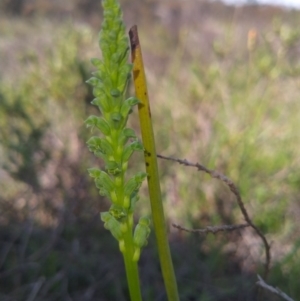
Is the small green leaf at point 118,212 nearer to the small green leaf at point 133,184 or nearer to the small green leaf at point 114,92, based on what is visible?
the small green leaf at point 133,184

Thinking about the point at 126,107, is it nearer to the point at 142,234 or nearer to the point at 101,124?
the point at 101,124

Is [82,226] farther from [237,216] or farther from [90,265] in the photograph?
[237,216]

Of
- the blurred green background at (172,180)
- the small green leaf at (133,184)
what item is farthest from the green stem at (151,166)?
the blurred green background at (172,180)

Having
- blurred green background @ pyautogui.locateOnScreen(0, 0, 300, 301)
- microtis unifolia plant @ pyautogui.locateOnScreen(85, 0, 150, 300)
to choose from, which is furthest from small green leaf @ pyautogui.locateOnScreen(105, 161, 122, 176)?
blurred green background @ pyautogui.locateOnScreen(0, 0, 300, 301)

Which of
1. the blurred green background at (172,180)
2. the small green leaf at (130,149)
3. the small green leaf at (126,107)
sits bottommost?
the blurred green background at (172,180)

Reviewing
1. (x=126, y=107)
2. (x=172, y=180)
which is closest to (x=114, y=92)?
(x=126, y=107)

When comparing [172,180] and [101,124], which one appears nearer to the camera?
[101,124]

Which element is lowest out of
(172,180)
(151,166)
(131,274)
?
(172,180)

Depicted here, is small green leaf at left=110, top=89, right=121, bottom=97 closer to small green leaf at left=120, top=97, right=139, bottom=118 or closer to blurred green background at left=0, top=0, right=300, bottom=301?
small green leaf at left=120, top=97, right=139, bottom=118
